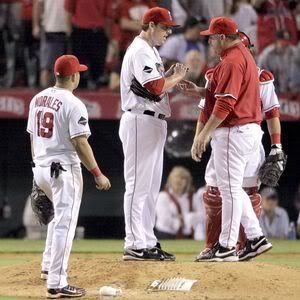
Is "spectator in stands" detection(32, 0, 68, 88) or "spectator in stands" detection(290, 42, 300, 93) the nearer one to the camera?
"spectator in stands" detection(32, 0, 68, 88)

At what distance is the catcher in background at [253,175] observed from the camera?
7.65 metres

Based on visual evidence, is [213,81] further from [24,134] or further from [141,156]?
[24,134]

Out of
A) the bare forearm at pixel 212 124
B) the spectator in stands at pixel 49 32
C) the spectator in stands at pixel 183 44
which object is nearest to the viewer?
the bare forearm at pixel 212 124

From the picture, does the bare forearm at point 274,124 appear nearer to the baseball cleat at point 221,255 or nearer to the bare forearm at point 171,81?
the bare forearm at point 171,81

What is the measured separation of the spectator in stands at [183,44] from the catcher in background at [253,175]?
209 inches

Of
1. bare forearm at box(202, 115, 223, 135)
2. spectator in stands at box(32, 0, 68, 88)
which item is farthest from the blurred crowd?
bare forearm at box(202, 115, 223, 135)

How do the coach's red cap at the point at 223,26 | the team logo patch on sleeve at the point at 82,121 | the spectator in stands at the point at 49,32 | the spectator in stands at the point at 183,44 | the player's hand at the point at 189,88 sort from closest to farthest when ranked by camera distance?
the team logo patch on sleeve at the point at 82,121
the coach's red cap at the point at 223,26
the player's hand at the point at 189,88
the spectator in stands at the point at 49,32
the spectator in stands at the point at 183,44

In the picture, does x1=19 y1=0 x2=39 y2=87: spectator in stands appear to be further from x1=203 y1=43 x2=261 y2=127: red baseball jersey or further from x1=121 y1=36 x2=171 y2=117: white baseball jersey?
x1=203 y1=43 x2=261 y2=127: red baseball jersey

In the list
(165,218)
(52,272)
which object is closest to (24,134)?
(165,218)

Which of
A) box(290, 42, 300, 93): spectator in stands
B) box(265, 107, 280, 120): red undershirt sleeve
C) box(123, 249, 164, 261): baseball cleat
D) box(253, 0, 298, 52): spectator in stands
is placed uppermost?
box(253, 0, 298, 52): spectator in stands

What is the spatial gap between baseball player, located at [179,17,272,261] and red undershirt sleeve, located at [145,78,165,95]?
0.43 m

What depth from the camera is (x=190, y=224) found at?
13039mm

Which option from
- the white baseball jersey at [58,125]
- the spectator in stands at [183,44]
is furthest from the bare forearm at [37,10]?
the white baseball jersey at [58,125]

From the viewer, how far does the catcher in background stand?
25.1 ft
